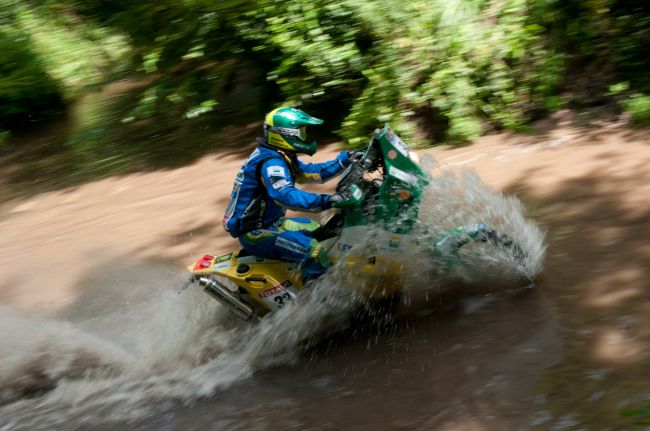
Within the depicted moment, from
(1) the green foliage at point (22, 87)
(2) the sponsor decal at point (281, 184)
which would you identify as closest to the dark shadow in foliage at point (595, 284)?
(2) the sponsor decal at point (281, 184)

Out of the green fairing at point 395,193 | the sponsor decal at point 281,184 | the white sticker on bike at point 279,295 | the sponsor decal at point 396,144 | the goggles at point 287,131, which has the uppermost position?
the goggles at point 287,131

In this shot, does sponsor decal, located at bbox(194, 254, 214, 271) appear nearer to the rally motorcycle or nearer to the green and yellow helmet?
the rally motorcycle

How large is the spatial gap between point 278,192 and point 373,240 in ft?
2.59

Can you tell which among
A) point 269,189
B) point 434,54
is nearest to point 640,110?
point 434,54

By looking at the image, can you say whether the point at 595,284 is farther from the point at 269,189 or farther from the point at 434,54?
the point at 434,54

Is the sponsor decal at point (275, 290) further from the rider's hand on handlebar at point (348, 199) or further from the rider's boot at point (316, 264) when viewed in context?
the rider's hand on handlebar at point (348, 199)

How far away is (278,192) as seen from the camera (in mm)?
5191

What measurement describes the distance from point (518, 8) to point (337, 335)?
5579 mm

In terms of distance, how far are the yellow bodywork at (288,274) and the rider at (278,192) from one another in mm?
89

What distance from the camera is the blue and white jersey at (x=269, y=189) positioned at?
16.8 ft

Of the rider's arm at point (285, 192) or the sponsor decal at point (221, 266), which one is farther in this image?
the sponsor decal at point (221, 266)

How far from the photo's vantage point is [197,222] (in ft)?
28.3

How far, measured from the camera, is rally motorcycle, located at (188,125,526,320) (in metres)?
5.25

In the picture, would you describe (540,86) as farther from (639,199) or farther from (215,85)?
(215,85)
